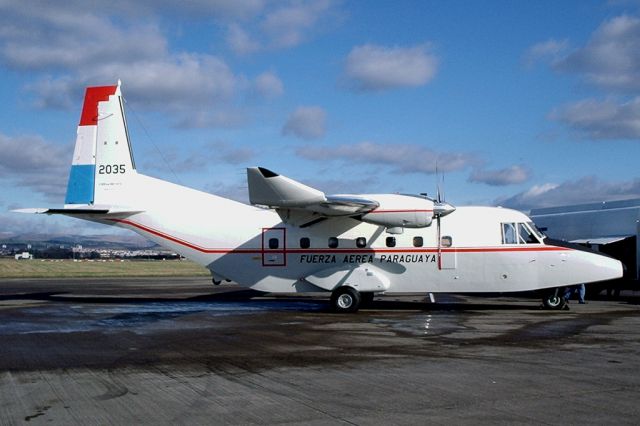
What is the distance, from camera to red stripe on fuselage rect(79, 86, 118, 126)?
21891 millimetres

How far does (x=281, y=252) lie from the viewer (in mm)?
20500

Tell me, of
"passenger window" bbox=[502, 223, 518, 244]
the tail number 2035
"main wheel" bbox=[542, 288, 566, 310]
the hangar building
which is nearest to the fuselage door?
the tail number 2035

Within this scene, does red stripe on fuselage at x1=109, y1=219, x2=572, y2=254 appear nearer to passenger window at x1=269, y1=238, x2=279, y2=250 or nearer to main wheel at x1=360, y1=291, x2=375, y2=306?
passenger window at x1=269, y1=238, x2=279, y2=250

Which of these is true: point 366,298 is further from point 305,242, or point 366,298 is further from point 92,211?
point 92,211

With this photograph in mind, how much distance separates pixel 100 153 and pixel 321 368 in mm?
14785

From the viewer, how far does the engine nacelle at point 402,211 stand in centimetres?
1820

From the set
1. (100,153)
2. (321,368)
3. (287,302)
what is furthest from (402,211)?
(100,153)

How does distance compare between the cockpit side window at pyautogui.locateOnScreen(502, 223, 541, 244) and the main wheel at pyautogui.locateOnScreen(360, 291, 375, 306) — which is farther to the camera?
the main wheel at pyautogui.locateOnScreen(360, 291, 375, 306)

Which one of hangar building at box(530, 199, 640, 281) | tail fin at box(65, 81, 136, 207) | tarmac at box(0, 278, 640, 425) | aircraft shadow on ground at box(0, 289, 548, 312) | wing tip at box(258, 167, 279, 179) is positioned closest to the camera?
tarmac at box(0, 278, 640, 425)

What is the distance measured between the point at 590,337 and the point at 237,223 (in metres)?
11.5

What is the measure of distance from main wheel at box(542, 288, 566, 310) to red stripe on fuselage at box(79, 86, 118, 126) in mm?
16382

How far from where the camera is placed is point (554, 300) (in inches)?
818

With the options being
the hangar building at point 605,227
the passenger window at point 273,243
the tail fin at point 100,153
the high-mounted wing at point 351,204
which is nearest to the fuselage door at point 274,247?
the passenger window at point 273,243

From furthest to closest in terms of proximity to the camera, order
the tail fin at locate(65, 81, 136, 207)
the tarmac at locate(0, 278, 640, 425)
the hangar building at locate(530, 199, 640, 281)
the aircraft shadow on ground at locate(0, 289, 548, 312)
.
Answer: the hangar building at locate(530, 199, 640, 281) → the tail fin at locate(65, 81, 136, 207) → the aircraft shadow on ground at locate(0, 289, 548, 312) → the tarmac at locate(0, 278, 640, 425)
